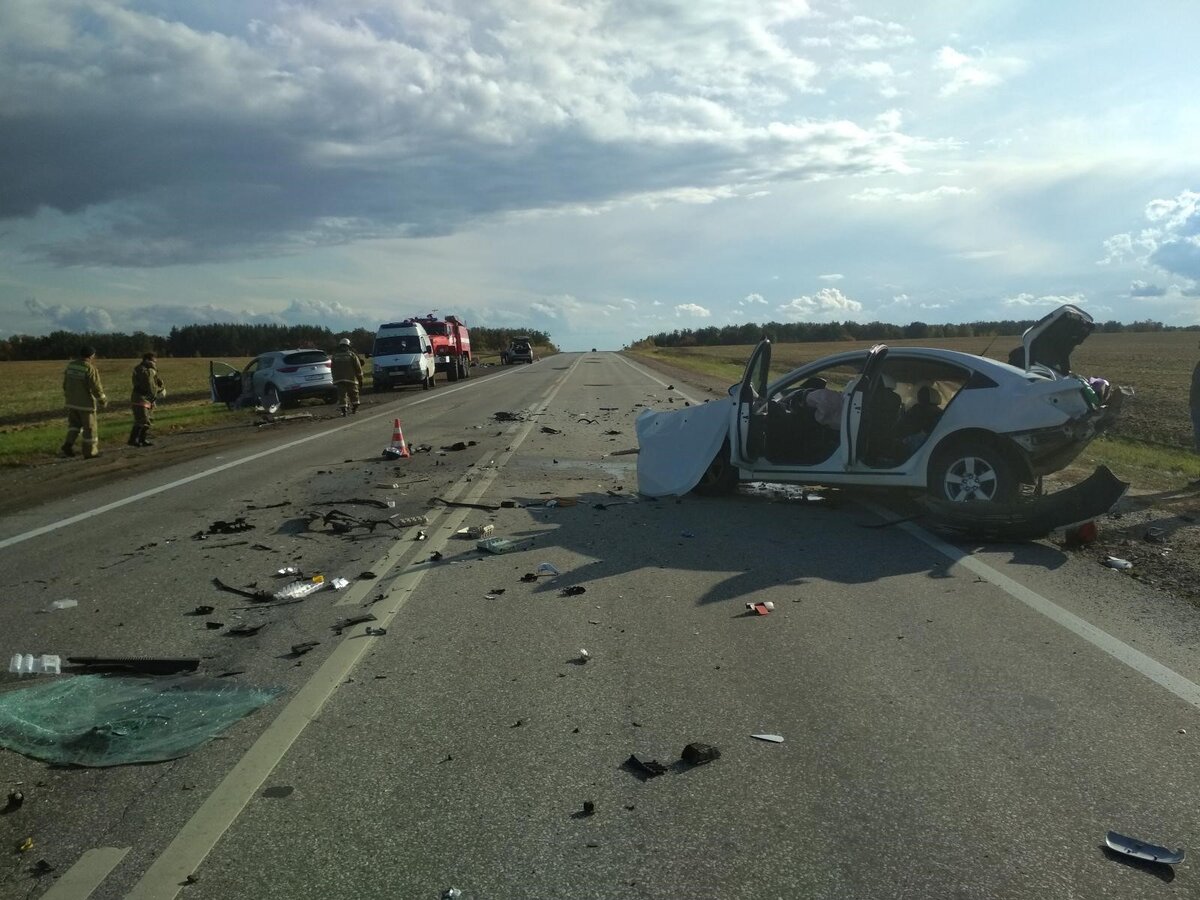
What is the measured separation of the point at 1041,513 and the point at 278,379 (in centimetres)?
2298

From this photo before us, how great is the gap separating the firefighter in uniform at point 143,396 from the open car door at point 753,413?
13395 millimetres

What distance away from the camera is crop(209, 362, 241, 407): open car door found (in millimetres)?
26516

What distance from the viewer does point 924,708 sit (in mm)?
4688

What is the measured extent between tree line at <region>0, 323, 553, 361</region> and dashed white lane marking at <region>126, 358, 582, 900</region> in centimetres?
9034

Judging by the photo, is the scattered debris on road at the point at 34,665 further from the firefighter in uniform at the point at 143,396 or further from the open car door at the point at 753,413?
the firefighter in uniform at the point at 143,396

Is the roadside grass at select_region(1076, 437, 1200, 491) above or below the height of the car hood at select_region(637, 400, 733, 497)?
below

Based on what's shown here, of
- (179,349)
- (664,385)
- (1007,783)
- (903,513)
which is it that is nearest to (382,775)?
(1007,783)

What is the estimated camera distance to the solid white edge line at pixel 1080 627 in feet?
16.4

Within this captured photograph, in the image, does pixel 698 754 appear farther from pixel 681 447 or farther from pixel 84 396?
pixel 84 396

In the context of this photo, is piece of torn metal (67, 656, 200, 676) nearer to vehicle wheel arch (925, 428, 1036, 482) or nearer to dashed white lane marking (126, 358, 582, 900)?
dashed white lane marking (126, 358, 582, 900)

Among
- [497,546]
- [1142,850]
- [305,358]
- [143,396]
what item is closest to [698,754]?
[1142,850]

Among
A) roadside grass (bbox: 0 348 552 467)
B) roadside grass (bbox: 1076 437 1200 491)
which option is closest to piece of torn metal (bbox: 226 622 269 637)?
roadside grass (bbox: 1076 437 1200 491)

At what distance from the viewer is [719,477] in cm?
1102

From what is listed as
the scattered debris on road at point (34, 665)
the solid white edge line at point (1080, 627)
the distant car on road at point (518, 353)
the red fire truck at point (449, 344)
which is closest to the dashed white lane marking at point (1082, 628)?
the solid white edge line at point (1080, 627)
